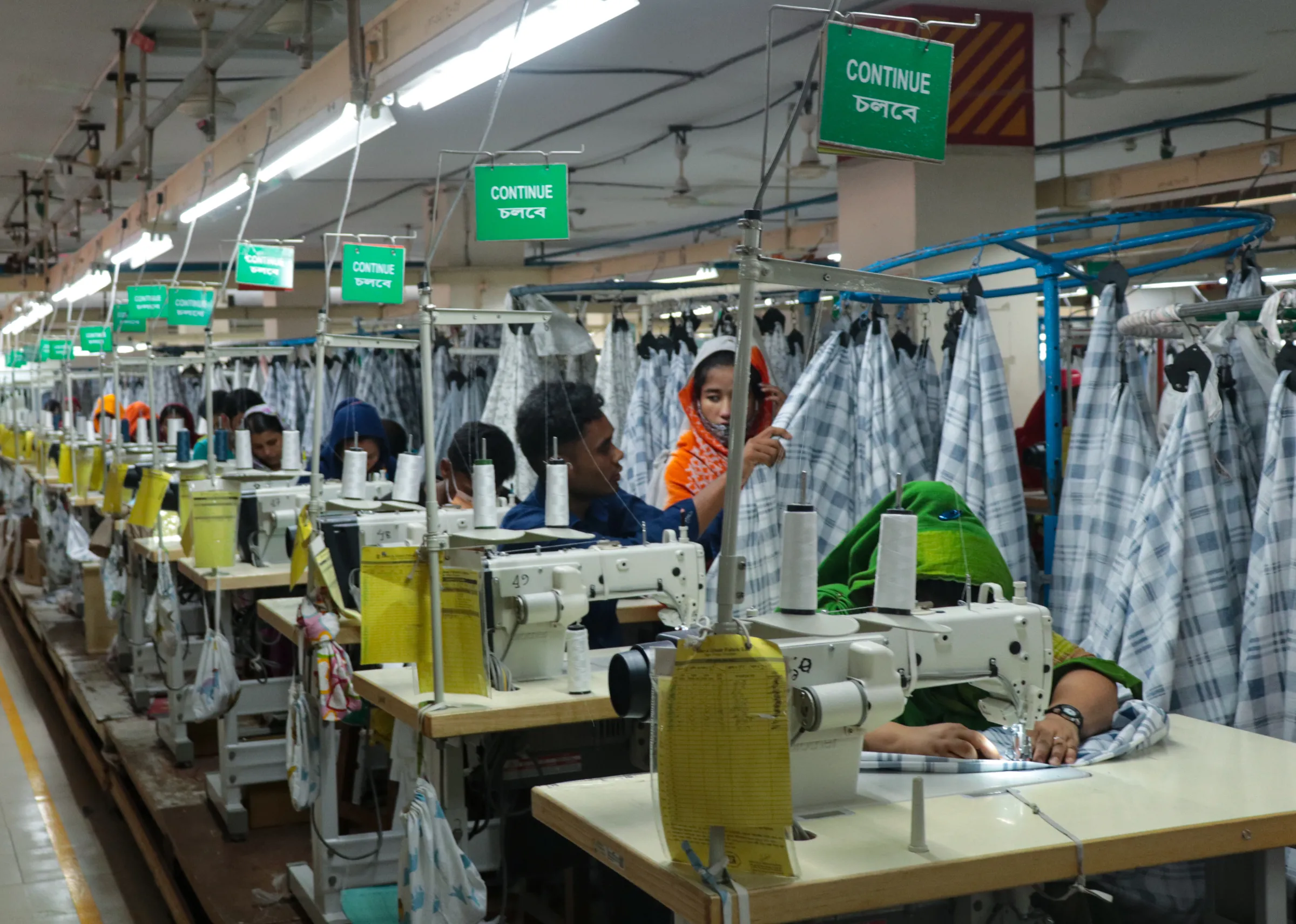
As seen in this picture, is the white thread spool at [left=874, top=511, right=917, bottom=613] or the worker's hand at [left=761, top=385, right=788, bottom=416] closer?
the white thread spool at [left=874, top=511, right=917, bottom=613]

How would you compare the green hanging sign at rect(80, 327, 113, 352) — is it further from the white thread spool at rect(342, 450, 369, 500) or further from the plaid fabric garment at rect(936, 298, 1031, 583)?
the plaid fabric garment at rect(936, 298, 1031, 583)

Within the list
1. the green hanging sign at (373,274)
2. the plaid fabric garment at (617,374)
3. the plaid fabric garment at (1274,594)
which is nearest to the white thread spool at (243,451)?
the green hanging sign at (373,274)

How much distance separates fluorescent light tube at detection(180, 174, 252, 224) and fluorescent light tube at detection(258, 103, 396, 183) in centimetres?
16

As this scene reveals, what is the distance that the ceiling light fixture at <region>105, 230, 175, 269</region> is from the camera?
740 cm

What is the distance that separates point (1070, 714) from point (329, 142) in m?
3.42

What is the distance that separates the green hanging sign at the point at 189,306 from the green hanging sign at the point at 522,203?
4093 millimetres

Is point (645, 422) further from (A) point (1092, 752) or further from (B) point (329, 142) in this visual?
(A) point (1092, 752)

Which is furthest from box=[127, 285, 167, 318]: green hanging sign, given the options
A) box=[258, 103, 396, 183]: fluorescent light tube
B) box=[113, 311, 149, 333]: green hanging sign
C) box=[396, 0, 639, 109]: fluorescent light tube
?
box=[396, 0, 639, 109]: fluorescent light tube

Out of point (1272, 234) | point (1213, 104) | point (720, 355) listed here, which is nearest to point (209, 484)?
point (720, 355)

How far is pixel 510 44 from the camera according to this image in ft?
10.3

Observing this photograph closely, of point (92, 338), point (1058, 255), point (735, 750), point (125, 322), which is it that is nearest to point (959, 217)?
point (1058, 255)

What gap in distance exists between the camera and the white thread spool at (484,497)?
3.05m

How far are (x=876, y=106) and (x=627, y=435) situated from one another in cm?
381

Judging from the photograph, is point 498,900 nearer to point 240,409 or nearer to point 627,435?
point 627,435
